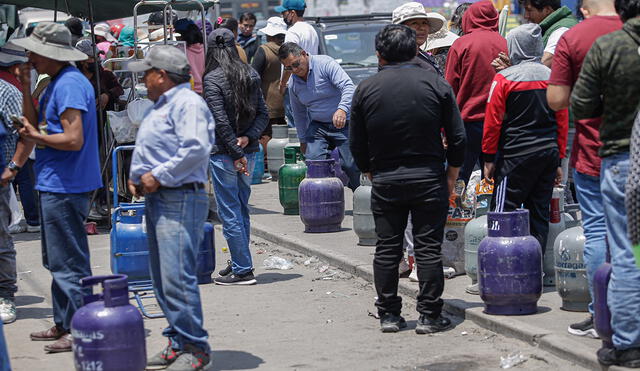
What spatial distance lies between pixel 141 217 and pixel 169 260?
211cm

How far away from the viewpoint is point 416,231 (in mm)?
7258

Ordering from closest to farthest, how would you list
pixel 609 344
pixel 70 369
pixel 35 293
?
pixel 609 344 → pixel 70 369 → pixel 35 293

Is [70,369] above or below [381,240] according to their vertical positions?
below

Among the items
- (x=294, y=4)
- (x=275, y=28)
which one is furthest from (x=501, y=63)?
(x=294, y=4)

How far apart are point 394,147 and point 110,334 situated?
7.69 ft

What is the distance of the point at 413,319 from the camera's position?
25.5 ft

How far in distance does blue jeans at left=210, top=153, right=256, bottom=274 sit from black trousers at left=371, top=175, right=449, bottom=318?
6.27 ft

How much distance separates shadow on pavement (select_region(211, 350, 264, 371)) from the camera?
21.7ft

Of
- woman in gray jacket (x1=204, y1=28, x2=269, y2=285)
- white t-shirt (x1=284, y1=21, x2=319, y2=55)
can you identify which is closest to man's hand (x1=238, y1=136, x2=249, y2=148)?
woman in gray jacket (x1=204, y1=28, x2=269, y2=285)

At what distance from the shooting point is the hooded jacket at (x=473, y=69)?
28.8 feet

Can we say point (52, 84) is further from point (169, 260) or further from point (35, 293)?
point (35, 293)

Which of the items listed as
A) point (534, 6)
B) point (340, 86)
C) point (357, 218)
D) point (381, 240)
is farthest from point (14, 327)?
point (534, 6)

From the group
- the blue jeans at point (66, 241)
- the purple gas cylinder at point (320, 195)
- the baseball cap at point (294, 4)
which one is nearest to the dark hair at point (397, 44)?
the blue jeans at point (66, 241)

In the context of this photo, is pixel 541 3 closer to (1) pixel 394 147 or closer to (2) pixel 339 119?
(2) pixel 339 119
